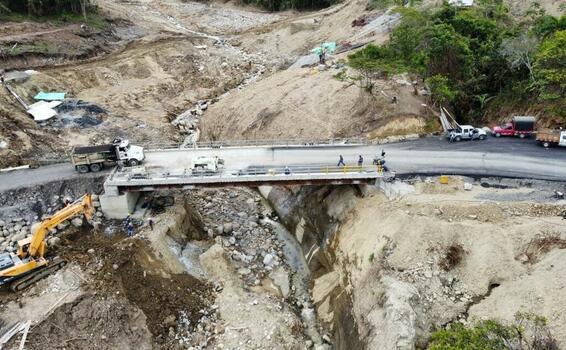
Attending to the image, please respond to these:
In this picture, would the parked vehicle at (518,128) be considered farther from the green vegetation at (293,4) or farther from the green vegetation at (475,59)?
the green vegetation at (293,4)

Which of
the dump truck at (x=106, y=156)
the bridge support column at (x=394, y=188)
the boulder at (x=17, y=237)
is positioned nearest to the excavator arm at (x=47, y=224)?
the boulder at (x=17, y=237)

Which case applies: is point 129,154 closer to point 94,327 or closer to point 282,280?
point 94,327

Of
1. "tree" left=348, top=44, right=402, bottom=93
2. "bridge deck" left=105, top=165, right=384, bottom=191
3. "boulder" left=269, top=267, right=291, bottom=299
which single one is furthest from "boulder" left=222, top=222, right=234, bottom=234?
"tree" left=348, top=44, right=402, bottom=93

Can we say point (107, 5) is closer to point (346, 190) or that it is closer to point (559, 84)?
point (346, 190)

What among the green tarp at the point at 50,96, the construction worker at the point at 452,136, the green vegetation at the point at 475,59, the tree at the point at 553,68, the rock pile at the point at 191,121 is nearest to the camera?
the tree at the point at 553,68

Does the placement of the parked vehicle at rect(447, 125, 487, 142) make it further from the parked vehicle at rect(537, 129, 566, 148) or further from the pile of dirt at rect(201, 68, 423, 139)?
the parked vehicle at rect(537, 129, 566, 148)

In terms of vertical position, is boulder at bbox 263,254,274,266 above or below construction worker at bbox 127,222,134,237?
below

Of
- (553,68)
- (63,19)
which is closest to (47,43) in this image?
(63,19)

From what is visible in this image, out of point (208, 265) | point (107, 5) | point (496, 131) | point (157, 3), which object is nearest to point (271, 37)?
point (107, 5)
